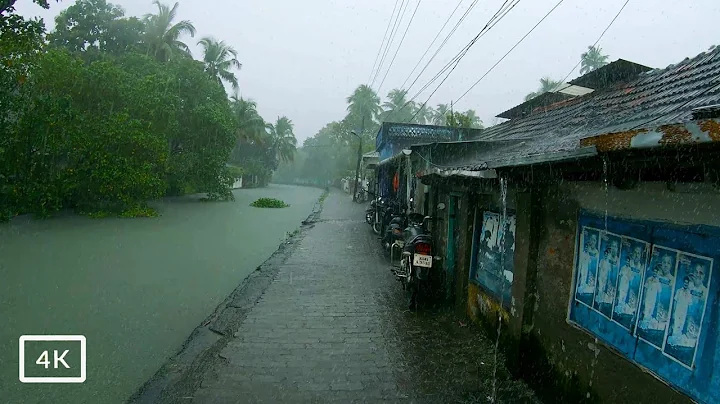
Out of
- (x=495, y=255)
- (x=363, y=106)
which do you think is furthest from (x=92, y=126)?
(x=363, y=106)

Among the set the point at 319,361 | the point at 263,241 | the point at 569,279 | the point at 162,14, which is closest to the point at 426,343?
the point at 319,361

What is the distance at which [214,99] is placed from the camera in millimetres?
29297

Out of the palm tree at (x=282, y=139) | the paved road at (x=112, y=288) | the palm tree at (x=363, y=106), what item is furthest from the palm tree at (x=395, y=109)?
the paved road at (x=112, y=288)

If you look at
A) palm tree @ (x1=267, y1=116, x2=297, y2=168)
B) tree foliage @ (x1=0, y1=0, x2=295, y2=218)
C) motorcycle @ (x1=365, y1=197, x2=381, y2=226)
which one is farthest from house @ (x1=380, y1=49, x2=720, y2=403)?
palm tree @ (x1=267, y1=116, x2=297, y2=168)

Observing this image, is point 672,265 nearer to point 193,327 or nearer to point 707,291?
point 707,291

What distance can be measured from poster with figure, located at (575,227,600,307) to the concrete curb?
138 inches

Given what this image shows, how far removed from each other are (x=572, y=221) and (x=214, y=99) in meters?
28.8

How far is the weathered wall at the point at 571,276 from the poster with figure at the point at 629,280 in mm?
228

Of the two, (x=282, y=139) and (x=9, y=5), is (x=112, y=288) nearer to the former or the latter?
(x=9, y=5)

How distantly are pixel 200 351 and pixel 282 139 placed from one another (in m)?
63.6

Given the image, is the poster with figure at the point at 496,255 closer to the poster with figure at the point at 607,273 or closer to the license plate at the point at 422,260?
the license plate at the point at 422,260

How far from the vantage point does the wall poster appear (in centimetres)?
503

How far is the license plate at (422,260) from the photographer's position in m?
6.52

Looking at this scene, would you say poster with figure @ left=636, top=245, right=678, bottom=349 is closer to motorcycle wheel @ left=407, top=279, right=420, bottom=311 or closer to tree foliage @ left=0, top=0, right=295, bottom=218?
motorcycle wheel @ left=407, top=279, right=420, bottom=311
